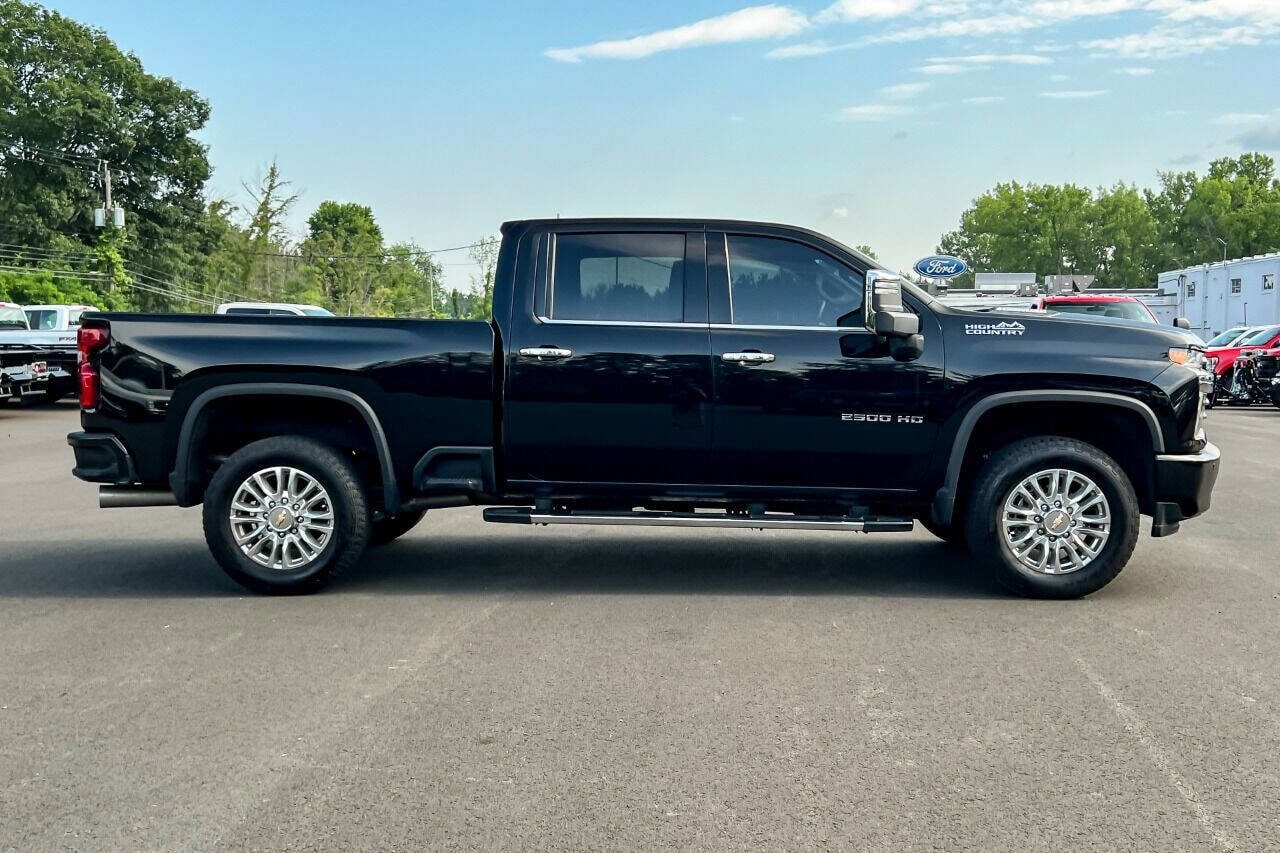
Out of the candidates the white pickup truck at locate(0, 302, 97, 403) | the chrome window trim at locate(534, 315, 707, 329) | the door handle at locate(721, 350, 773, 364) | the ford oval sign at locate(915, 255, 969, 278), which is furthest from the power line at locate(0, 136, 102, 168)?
the door handle at locate(721, 350, 773, 364)

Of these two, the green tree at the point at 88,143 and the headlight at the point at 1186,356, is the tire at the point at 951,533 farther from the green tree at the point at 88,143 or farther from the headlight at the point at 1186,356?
the green tree at the point at 88,143

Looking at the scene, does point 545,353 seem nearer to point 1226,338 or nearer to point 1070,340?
point 1070,340

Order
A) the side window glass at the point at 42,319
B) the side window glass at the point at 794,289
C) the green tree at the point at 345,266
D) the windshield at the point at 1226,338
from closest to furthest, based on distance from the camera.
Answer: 1. the side window glass at the point at 794,289
2. the side window glass at the point at 42,319
3. the windshield at the point at 1226,338
4. the green tree at the point at 345,266

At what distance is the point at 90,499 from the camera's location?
11.7 meters

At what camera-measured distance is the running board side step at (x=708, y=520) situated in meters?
7.11

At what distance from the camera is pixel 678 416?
7.20m

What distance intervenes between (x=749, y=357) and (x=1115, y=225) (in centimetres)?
12577

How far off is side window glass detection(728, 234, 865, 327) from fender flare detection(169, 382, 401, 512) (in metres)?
2.11

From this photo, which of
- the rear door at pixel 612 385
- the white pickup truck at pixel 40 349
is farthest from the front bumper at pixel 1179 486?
the white pickup truck at pixel 40 349

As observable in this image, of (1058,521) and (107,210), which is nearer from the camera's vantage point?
(1058,521)

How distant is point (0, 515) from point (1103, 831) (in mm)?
9429

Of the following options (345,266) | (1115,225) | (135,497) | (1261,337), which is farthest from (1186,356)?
(1115,225)

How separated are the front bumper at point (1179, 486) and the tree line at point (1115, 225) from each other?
4742 inches

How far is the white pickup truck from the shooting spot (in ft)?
73.1
